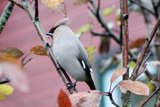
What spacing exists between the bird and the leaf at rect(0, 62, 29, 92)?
33.3 inches

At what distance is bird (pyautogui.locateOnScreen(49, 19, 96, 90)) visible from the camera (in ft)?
5.39

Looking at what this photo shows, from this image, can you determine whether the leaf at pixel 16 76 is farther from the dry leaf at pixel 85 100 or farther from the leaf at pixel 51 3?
the leaf at pixel 51 3

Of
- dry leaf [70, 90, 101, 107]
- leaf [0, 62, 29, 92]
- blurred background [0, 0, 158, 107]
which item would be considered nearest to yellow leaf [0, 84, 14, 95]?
dry leaf [70, 90, 101, 107]

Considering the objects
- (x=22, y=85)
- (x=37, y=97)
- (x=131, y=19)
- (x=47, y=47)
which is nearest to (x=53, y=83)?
(x=37, y=97)

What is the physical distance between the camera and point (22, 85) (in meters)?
0.67

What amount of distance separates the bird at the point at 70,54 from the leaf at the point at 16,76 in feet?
2.77

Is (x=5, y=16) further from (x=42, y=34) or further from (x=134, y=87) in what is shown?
(x=134, y=87)

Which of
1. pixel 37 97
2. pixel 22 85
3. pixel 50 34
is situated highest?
pixel 22 85

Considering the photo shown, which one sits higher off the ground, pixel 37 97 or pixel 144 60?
pixel 144 60

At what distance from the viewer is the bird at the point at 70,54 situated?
1.64 meters

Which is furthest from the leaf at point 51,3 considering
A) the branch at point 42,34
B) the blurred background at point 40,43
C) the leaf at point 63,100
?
the blurred background at point 40,43

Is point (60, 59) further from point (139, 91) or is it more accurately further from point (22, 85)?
point (22, 85)

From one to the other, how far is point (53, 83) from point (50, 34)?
422cm

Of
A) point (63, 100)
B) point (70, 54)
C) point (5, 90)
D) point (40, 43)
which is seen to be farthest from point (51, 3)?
point (40, 43)
